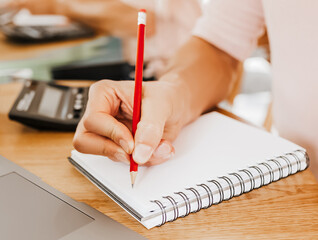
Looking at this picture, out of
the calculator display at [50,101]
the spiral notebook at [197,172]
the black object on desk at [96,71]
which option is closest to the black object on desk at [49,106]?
the calculator display at [50,101]

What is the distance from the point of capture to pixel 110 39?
148cm

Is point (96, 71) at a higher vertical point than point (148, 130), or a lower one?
lower

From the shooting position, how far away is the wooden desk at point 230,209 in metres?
0.36

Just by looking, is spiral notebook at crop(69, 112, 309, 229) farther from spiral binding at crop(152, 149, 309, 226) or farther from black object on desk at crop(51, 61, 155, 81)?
black object on desk at crop(51, 61, 155, 81)

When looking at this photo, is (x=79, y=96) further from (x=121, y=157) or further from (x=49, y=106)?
(x=121, y=157)

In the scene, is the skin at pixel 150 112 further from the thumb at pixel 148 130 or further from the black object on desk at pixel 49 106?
the black object on desk at pixel 49 106

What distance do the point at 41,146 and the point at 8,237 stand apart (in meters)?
0.23

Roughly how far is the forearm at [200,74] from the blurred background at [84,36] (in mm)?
476

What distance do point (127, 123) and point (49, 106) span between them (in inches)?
7.5

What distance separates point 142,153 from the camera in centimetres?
38

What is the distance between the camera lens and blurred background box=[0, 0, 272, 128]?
1177mm

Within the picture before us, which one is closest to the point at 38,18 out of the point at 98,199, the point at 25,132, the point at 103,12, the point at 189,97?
the point at 103,12

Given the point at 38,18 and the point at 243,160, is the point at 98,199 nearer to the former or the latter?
the point at 243,160

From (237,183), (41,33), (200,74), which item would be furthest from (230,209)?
(41,33)
